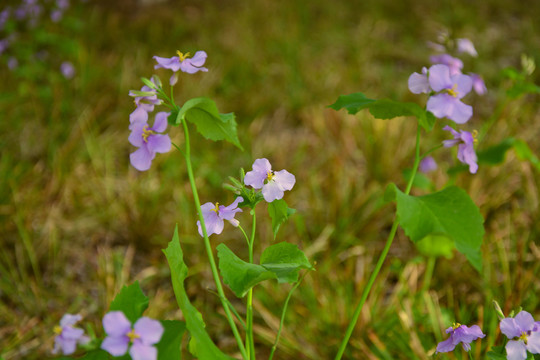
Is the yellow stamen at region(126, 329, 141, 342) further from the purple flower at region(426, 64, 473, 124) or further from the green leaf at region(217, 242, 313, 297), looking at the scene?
the purple flower at region(426, 64, 473, 124)

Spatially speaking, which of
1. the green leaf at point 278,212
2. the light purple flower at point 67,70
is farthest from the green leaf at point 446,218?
the light purple flower at point 67,70

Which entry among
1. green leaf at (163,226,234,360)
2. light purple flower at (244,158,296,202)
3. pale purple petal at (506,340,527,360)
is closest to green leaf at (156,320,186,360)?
green leaf at (163,226,234,360)

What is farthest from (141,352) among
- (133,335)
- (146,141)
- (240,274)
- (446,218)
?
(446,218)

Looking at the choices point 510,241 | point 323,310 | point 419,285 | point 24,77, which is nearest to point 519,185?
point 510,241

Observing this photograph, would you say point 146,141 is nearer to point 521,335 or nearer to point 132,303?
point 132,303

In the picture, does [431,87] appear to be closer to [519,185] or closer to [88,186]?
[519,185]

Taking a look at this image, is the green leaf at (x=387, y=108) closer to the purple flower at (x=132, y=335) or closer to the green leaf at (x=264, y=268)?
the green leaf at (x=264, y=268)
